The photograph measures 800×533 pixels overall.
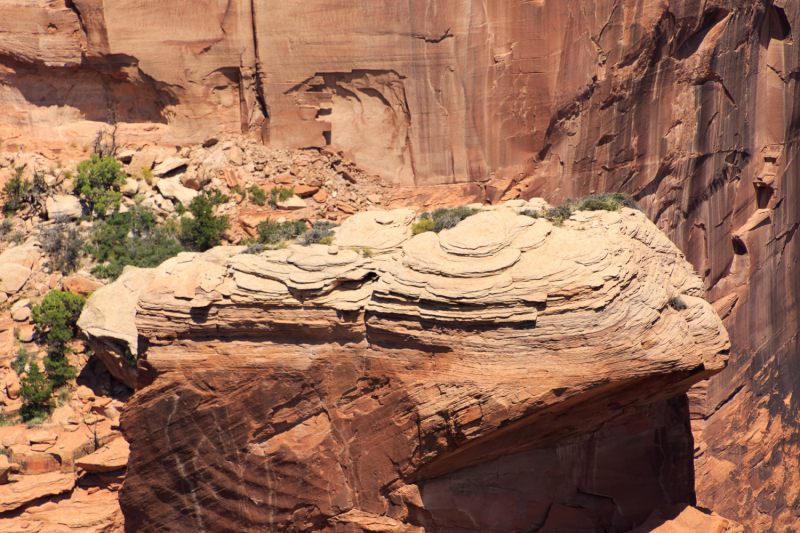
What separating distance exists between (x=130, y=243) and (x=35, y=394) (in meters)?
4.44

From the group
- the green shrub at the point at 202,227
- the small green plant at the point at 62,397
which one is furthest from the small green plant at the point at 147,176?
the small green plant at the point at 62,397

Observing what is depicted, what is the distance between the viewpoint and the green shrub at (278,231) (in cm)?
1195

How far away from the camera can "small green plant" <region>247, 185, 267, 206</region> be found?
18.0 meters

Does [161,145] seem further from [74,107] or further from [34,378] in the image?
[34,378]

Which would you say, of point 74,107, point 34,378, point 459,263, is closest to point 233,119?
point 74,107

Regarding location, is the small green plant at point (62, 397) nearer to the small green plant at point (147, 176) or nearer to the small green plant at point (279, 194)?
the small green plant at point (147, 176)

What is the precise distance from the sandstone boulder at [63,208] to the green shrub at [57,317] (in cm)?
309

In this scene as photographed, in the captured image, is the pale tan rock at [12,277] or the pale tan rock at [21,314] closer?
the pale tan rock at [21,314]

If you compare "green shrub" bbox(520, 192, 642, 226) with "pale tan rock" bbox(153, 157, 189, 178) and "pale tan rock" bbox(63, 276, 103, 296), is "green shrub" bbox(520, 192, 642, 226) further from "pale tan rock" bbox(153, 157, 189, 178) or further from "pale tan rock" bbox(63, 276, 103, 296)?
"pale tan rock" bbox(153, 157, 189, 178)

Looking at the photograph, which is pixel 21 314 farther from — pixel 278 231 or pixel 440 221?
pixel 440 221

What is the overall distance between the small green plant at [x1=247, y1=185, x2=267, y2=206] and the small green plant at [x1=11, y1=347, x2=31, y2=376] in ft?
22.4

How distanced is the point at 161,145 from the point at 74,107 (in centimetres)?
285

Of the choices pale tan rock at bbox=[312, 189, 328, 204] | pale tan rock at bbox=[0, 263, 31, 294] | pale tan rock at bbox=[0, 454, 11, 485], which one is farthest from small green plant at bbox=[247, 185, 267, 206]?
pale tan rock at bbox=[0, 454, 11, 485]

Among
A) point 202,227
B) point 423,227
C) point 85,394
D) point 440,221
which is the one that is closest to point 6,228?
point 202,227
